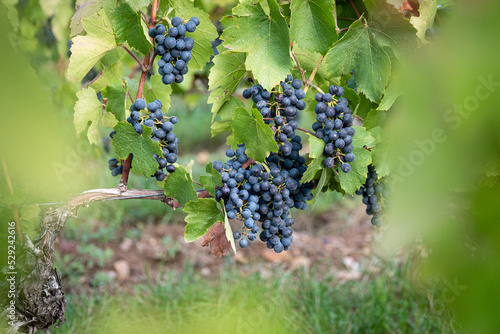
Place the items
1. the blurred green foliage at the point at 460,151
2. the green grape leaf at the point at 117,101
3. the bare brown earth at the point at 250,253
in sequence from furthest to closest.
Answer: the bare brown earth at the point at 250,253
the green grape leaf at the point at 117,101
the blurred green foliage at the point at 460,151

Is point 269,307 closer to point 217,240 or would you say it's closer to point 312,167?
point 217,240

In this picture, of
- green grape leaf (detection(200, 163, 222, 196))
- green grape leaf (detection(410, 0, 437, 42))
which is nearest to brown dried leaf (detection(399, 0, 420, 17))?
green grape leaf (detection(410, 0, 437, 42))

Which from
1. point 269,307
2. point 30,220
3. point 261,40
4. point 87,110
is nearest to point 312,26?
point 261,40

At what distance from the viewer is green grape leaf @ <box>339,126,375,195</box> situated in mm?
1137

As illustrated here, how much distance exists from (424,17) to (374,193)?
520 mm

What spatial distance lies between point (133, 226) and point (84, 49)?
10.3 ft

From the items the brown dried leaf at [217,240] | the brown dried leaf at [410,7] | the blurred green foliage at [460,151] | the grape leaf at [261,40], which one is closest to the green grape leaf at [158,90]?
the grape leaf at [261,40]

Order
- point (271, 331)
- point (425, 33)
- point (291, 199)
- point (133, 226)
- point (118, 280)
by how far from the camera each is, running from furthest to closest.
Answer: point (133, 226)
point (118, 280)
point (271, 331)
point (291, 199)
point (425, 33)

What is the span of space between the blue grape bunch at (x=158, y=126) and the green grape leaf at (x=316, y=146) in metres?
0.35

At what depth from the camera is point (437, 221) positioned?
7.6 inches

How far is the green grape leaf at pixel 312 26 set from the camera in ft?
3.57

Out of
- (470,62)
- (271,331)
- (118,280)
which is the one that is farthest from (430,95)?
(118,280)

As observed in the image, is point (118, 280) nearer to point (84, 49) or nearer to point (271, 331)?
point (271, 331)

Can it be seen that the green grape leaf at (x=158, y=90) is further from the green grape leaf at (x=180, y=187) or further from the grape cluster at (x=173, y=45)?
the green grape leaf at (x=180, y=187)
